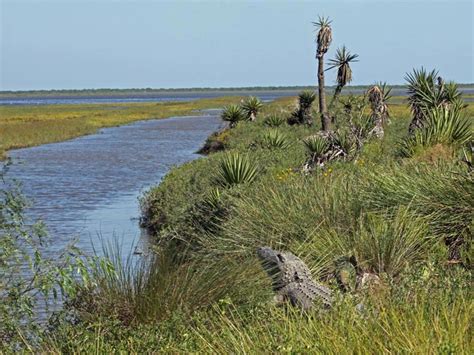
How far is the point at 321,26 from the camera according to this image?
35844mm

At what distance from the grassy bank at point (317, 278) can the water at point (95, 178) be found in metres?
1.28

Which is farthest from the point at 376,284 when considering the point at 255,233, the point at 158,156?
the point at 158,156

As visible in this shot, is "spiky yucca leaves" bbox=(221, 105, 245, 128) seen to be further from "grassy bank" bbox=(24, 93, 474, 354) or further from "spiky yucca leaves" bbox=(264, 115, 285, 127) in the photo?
"grassy bank" bbox=(24, 93, 474, 354)

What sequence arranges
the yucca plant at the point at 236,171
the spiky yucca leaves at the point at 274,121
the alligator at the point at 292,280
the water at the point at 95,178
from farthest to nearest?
1. the spiky yucca leaves at the point at 274,121
2. the water at the point at 95,178
3. the yucca plant at the point at 236,171
4. the alligator at the point at 292,280

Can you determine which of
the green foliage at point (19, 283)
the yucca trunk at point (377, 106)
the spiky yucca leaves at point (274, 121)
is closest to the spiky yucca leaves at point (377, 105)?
the yucca trunk at point (377, 106)

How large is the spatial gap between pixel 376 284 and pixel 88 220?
607 inches

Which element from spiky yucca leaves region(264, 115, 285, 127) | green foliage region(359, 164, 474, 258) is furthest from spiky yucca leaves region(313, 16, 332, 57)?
green foliage region(359, 164, 474, 258)

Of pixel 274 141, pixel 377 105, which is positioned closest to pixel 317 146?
pixel 377 105

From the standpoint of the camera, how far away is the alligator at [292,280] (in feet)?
27.3

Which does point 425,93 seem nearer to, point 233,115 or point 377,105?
point 377,105

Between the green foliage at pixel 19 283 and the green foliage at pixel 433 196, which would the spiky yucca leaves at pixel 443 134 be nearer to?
A: the green foliage at pixel 433 196

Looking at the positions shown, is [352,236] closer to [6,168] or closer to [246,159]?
[6,168]

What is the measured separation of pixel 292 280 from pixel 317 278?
2.96ft

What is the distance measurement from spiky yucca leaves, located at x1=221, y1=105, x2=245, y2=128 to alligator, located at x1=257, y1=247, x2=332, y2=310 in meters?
33.5
